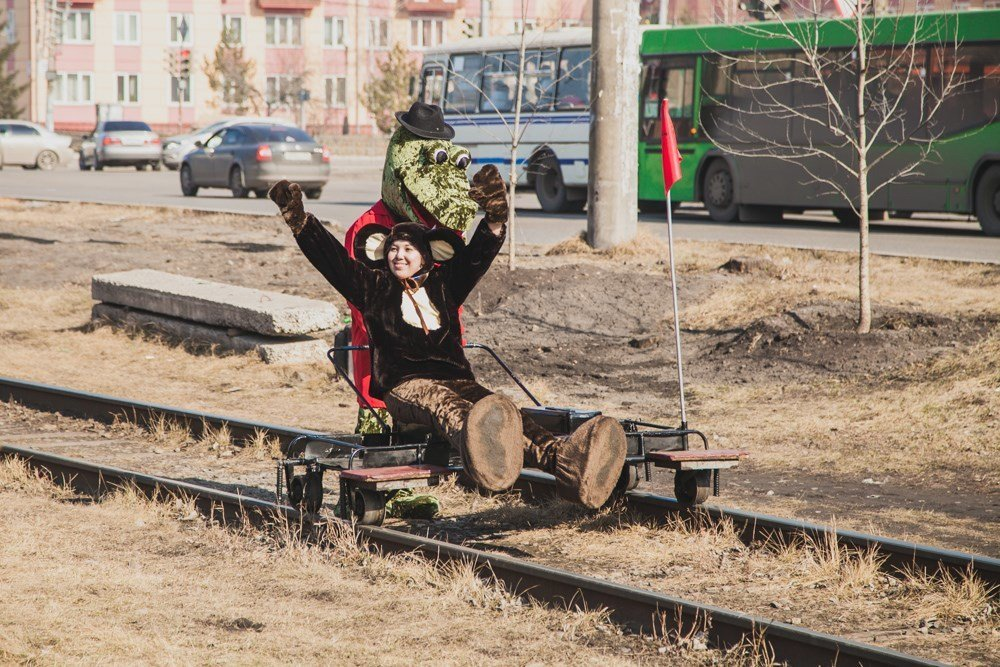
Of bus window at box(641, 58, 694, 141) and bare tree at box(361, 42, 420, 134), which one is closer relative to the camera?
bus window at box(641, 58, 694, 141)

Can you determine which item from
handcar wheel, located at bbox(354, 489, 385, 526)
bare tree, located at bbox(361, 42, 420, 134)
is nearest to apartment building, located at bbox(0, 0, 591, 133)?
bare tree, located at bbox(361, 42, 420, 134)

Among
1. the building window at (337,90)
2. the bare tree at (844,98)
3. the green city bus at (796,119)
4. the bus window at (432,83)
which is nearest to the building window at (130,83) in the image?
the building window at (337,90)

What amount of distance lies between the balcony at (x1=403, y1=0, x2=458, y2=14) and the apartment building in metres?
2.75

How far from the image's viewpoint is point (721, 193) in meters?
23.6

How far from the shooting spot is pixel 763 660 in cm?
491

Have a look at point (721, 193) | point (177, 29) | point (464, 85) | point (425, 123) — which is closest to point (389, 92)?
point (177, 29)

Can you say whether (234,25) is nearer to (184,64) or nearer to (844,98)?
(184,64)

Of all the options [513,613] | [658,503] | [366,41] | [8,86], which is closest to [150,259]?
[658,503]

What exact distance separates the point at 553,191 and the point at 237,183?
22.9ft

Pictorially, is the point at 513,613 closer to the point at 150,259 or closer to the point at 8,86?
the point at 150,259

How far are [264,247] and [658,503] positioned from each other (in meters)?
12.4

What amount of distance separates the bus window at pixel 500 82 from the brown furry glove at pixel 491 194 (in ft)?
63.5

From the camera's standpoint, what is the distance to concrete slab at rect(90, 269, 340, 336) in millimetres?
11969

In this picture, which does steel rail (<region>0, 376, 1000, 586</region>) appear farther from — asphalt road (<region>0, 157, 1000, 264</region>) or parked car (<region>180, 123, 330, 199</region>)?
parked car (<region>180, 123, 330, 199</region>)
